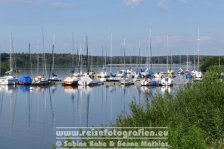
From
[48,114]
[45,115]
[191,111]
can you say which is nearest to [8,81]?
[48,114]

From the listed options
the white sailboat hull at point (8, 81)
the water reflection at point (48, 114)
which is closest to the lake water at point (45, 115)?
the water reflection at point (48, 114)

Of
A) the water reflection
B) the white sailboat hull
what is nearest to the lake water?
the water reflection

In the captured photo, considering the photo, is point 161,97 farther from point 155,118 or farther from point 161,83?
point 161,83

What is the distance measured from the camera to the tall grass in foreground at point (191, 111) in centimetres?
1914

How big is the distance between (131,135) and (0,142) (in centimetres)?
1842

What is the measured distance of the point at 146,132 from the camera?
16.0m

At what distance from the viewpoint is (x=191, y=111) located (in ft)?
66.8

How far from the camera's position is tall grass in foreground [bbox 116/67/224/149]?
62.8 ft

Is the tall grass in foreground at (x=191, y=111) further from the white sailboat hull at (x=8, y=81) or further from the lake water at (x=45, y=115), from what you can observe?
the white sailboat hull at (x=8, y=81)

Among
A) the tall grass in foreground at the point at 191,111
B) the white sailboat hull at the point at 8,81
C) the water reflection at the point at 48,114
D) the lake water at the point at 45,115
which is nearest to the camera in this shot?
the tall grass in foreground at the point at 191,111

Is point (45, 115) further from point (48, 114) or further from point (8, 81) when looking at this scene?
point (8, 81)

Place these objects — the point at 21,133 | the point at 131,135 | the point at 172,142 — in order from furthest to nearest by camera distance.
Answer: the point at 21,133
the point at 131,135
the point at 172,142

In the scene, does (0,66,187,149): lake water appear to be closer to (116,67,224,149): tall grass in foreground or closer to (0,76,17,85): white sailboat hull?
(116,67,224,149): tall grass in foreground

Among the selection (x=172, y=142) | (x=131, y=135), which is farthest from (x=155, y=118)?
(x=172, y=142)
